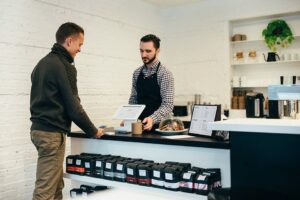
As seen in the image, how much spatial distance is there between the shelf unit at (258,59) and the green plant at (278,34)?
15 cm

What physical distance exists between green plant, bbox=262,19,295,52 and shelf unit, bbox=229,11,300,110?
0.15 metres

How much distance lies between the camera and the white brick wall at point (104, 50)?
3.78 m

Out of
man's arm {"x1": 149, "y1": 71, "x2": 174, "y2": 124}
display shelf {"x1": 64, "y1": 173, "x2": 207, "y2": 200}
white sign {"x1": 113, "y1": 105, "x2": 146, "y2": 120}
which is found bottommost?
display shelf {"x1": 64, "y1": 173, "x2": 207, "y2": 200}

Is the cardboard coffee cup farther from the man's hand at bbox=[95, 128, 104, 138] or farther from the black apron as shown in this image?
the black apron

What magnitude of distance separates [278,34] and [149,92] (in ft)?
10.3

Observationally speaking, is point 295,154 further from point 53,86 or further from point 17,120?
point 17,120

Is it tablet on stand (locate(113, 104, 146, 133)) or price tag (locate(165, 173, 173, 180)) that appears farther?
tablet on stand (locate(113, 104, 146, 133))

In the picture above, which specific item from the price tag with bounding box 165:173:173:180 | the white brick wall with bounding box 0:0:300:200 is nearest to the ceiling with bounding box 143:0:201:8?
the white brick wall with bounding box 0:0:300:200

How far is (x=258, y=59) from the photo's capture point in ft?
18.9

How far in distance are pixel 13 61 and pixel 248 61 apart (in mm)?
3837

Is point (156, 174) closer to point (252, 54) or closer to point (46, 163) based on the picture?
point (46, 163)

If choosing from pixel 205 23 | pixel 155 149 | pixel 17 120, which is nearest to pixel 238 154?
pixel 155 149

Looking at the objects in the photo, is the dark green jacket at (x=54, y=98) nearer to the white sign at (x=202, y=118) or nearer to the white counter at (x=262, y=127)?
the white sign at (x=202, y=118)

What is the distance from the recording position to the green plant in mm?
5348
